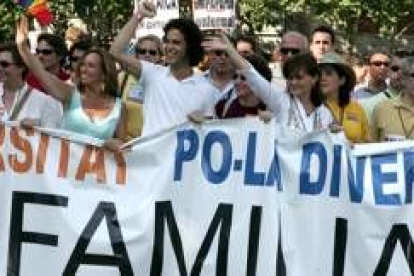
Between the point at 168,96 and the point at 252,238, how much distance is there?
1057 millimetres

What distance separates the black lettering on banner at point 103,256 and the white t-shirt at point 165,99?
0.63m

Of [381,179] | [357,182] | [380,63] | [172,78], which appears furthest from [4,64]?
[380,63]

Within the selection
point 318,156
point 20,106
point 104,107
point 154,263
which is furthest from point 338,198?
point 20,106

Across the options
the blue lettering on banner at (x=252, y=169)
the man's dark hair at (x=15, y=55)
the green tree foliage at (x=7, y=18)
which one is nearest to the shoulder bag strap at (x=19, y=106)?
the man's dark hair at (x=15, y=55)

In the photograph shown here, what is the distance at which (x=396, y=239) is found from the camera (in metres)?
6.19

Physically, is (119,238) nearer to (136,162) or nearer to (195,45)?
(136,162)

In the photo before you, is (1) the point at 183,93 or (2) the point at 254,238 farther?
(1) the point at 183,93

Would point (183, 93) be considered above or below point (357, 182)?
above

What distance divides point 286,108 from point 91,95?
1174 mm

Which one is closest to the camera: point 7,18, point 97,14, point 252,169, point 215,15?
point 252,169

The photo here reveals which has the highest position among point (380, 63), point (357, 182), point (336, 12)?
point (336, 12)

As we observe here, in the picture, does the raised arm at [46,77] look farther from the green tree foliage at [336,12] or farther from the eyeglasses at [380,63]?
the green tree foliage at [336,12]

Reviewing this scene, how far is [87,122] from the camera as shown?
251 inches

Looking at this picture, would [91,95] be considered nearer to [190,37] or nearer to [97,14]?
[190,37]
